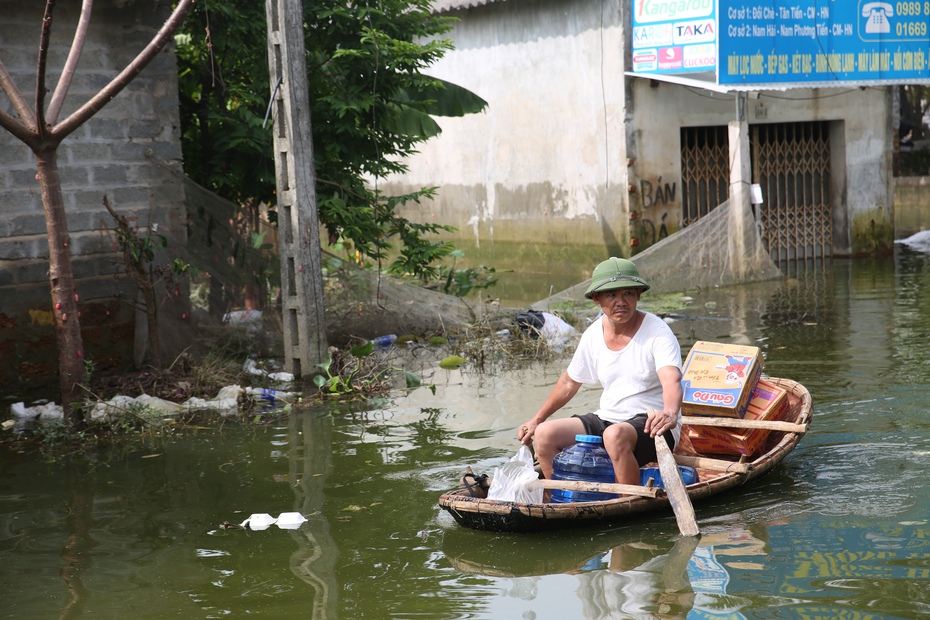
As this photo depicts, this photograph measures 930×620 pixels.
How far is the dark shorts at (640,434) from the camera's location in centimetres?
552

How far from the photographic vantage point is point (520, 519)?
5.23 m

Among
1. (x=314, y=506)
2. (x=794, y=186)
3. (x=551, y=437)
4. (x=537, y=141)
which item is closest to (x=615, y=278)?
(x=551, y=437)

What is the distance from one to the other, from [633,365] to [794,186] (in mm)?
11506

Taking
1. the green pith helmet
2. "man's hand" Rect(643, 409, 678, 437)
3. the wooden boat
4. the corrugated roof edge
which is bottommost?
the wooden boat

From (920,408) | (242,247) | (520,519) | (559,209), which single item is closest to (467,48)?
(559,209)

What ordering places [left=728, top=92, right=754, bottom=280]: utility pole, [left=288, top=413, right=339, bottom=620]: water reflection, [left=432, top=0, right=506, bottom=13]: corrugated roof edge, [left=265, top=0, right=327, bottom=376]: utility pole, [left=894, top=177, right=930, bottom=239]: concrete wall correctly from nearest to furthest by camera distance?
[left=288, top=413, right=339, bottom=620]: water reflection
[left=265, top=0, right=327, bottom=376]: utility pole
[left=728, top=92, right=754, bottom=280]: utility pole
[left=432, top=0, right=506, bottom=13]: corrugated roof edge
[left=894, top=177, right=930, bottom=239]: concrete wall

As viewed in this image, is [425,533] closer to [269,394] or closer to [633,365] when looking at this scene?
[633,365]

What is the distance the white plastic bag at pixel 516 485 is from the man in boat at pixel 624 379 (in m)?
0.17

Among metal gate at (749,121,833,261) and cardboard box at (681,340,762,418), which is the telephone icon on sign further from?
cardboard box at (681,340,762,418)

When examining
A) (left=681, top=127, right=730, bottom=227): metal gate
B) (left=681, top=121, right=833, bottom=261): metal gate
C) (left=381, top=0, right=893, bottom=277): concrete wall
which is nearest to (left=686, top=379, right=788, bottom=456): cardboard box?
(left=381, top=0, right=893, bottom=277): concrete wall

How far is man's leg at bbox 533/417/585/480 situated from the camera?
5629mm

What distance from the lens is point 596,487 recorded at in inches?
210

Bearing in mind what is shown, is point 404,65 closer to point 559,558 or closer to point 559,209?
point 559,209

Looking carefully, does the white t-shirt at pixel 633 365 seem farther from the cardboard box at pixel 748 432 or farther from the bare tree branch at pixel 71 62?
the bare tree branch at pixel 71 62
